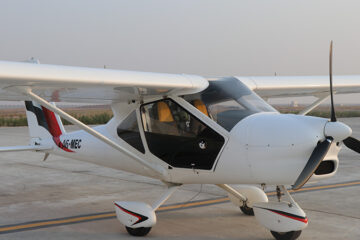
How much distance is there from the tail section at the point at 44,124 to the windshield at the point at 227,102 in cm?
315

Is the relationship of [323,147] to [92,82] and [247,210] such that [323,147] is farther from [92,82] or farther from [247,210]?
[92,82]

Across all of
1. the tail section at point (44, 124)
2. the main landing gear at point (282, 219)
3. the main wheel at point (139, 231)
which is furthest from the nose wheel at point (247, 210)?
the tail section at point (44, 124)

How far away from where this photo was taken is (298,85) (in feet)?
26.3

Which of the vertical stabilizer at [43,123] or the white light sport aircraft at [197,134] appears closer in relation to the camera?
the white light sport aircraft at [197,134]

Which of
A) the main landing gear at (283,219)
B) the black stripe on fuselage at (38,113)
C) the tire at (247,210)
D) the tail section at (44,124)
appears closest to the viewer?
the main landing gear at (283,219)

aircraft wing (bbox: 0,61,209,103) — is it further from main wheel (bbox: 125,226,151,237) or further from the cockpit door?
main wheel (bbox: 125,226,151,237)

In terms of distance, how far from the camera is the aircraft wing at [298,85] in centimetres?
769

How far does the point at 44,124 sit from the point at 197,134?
3.77m

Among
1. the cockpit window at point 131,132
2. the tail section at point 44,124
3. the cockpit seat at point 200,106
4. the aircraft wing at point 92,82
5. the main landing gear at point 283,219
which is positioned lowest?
the main landing gear at point 283,219

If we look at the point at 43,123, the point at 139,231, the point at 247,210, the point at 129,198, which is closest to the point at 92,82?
the point at 139,231

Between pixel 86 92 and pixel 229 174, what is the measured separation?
6.99ft

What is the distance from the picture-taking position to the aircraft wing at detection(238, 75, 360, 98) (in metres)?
7.69

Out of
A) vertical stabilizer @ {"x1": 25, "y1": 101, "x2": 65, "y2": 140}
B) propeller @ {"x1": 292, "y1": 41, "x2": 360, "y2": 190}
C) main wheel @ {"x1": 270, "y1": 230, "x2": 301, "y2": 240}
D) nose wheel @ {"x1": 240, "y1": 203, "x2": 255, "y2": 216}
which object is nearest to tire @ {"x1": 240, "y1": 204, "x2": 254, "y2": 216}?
nose wheel @ {"x1": 240, "y1": 203, "x2": 255, "y2": 216}

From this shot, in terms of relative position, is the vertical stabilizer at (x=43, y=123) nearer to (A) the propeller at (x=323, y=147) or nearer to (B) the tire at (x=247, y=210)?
(B) the tire at (x=247, y=210)
